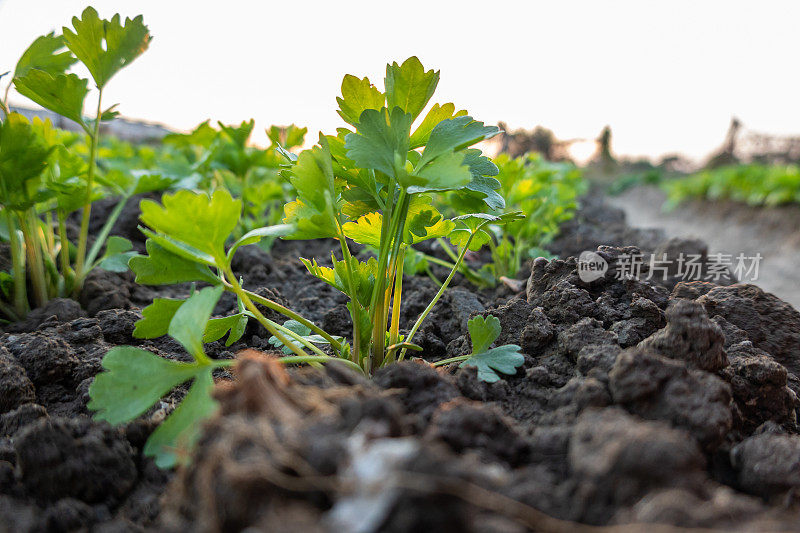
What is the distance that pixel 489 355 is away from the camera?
51.0 inches

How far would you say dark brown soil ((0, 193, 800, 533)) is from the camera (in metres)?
0.65

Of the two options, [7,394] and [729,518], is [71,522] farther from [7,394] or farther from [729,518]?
[729,518]

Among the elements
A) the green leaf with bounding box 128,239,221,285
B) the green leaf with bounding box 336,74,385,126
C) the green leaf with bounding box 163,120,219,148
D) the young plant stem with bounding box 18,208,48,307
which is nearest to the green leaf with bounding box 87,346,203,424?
the green leaf with bounding box 128,239,221,285

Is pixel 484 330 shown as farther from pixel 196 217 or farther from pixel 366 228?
pixel 196 217

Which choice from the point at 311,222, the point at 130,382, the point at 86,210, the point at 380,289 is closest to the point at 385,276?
the point at 380,289

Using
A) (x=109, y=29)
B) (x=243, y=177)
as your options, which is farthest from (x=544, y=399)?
(x=243, y=177)

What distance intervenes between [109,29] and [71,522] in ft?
5.15

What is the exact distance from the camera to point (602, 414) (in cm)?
89

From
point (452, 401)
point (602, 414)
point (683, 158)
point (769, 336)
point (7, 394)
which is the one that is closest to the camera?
point (602, 414)

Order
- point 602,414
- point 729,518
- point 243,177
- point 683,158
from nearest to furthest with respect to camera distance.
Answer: point 729,518, point 602,414, point 243,177, point 683,158

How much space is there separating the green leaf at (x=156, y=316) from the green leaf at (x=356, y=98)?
606 millimetres

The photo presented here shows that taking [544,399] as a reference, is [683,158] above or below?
above

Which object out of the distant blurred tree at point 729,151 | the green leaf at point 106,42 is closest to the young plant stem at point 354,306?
the green leaf at point 106,42

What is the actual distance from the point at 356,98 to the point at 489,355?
2.39 ft
